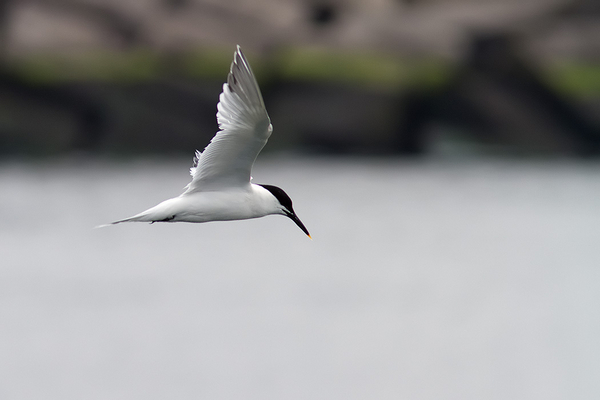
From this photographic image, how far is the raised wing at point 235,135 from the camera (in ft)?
24.1

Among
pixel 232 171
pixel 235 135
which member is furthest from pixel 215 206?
pixel 235 135

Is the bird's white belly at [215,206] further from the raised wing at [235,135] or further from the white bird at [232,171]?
the raised wing at [235,135]

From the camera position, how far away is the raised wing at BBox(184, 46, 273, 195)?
733 centimetres

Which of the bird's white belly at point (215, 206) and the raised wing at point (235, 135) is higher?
the raised wing at point (235, 135)

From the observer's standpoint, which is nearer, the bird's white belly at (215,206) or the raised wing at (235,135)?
the raised wing at (235,135)

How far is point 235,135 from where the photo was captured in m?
7.66

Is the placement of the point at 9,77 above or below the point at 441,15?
below

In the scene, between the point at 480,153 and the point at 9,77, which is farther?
the point at 480,153

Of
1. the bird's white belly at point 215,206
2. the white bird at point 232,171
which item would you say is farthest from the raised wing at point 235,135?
the bird's white belly at point 215,206

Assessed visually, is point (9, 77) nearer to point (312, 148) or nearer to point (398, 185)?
point (312, 148)

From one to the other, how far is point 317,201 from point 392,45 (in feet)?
19.9

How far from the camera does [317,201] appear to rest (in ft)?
104

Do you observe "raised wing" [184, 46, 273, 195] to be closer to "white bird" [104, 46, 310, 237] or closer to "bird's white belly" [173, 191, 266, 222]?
"white bird" [104, 46, 310, 237]

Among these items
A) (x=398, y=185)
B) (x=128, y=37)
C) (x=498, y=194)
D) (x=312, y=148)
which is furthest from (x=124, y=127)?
(x=498, y=194)
